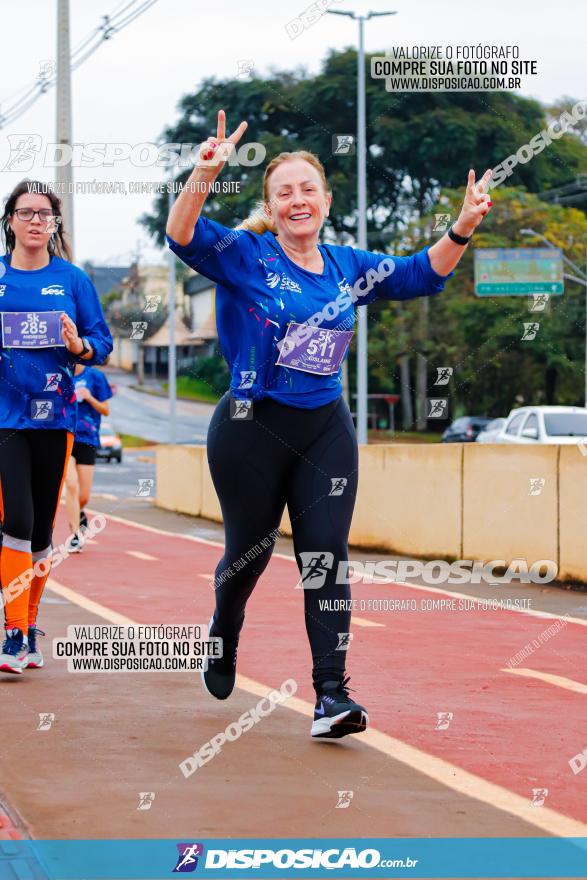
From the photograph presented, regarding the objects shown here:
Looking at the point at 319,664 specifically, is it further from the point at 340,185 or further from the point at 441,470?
the point at 340,185

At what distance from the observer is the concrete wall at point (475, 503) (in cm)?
1146

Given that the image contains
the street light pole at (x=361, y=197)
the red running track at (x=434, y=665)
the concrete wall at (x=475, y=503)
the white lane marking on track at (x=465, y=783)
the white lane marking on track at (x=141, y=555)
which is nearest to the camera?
the white lane marking on track at (x=465, y=783)

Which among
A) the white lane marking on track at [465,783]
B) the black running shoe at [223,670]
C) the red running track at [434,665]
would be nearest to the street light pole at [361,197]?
the red running track at [434,665]

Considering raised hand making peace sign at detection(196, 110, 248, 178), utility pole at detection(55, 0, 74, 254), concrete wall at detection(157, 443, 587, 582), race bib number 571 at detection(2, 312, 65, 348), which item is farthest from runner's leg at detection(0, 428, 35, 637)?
utility pole at detection(55, 0, 74, 254)

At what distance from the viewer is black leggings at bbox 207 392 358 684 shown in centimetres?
559

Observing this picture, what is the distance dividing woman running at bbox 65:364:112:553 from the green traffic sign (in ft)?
91.8

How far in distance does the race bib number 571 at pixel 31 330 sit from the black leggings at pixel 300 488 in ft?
4.67

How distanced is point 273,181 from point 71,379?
1.70m

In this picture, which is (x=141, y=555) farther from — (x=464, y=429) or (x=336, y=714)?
(x=464, y=429)

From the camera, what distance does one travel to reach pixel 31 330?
22.7 ft

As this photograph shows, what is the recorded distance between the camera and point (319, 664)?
220 inches

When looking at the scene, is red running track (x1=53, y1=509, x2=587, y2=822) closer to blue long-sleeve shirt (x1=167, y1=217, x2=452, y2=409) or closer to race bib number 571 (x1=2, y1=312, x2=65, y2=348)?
blue long-sleeve shirt (x1=167, y1=217, x2=452, y2=409)

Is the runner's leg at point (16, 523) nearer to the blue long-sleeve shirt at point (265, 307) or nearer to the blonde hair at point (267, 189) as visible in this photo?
the blue long-sleeve shirt at point (265, 307)

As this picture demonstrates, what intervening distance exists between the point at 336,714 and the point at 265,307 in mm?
1348
